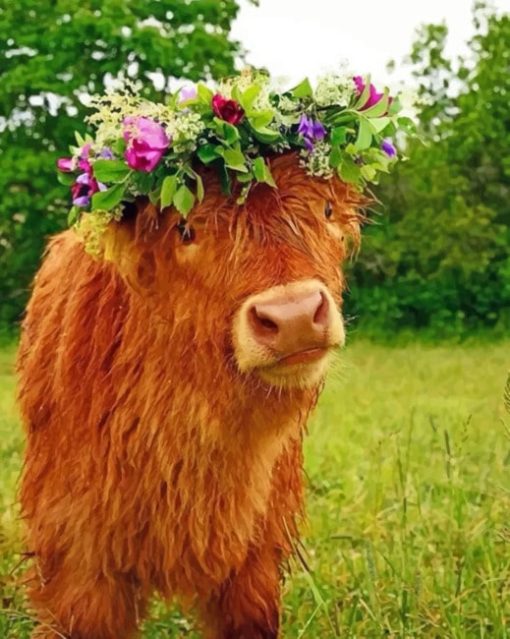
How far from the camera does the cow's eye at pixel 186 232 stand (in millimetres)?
3250

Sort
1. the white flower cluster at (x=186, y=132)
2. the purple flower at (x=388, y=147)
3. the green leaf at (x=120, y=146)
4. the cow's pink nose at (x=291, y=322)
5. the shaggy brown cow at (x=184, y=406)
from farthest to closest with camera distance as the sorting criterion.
→ the purple flower at (x=388, y=147) → the green leaf at (x=120, y=146) → the white flower cluster at (x=186, y=132) → the shaggy brown cow at (x=184, y=406) → the cow's pink nose at (x=291, y=322)

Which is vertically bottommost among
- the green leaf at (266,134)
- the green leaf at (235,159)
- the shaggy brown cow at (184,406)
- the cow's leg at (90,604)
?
the cow's leg at (90,604)

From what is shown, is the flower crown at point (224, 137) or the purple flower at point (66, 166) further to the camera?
the purple flower at point (66, 166)

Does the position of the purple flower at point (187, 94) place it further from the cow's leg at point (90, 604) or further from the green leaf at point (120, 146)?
the cow's leg at point (90, 604)

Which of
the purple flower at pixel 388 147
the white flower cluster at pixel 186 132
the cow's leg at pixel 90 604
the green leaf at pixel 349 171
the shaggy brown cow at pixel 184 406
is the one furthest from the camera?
the cow's leg at pixel 90 604

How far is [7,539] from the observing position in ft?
17.3

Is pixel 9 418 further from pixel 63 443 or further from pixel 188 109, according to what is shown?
pixel 188 109

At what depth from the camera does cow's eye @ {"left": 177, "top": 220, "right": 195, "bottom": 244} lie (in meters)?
3.25

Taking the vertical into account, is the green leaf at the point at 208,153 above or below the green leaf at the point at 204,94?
below

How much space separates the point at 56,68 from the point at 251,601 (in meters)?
21.3

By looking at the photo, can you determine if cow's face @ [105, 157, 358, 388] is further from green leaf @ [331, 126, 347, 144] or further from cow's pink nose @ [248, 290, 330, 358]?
green leaf @ [331, 126, 347, 144]

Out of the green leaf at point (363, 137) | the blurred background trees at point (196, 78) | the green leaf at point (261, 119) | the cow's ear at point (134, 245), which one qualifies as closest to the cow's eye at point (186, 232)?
the cow's ear at point (134, 245)

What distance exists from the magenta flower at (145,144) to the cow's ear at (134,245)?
0.16m

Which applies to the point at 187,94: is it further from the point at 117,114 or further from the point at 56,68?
the point at 56,68
